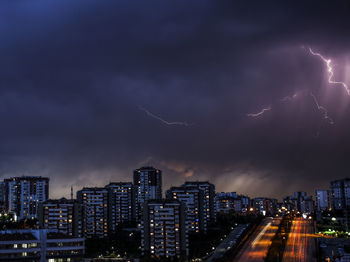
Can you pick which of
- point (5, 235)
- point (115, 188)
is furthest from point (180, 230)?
point (115, 188)

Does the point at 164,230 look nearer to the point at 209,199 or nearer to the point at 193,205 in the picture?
the point at 193,205

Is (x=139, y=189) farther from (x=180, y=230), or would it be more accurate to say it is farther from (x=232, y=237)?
(x=180, y=230)

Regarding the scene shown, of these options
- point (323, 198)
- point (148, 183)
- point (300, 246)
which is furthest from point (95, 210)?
point (323, 198)

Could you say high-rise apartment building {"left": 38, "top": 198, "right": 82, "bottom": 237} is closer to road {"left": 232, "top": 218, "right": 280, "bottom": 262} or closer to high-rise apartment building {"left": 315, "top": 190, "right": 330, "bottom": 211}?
road {"left": 232, "top": 218, "right": 280, "bottom": 262}

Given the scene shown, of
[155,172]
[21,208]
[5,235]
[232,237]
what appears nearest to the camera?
[5,235]

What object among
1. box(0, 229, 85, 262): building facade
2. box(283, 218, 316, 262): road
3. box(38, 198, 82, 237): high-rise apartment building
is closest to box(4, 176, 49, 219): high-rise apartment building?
box(38, 198, 82, 237): high-rise apartment building

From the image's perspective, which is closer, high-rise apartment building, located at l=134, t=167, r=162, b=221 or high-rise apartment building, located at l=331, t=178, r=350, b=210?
high-rise apartment building, located at l=331, t=178, r=350, b=210

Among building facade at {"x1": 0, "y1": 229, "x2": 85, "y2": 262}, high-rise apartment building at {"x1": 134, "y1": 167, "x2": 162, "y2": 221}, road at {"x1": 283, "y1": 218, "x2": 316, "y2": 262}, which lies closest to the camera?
building facade at {"x1": 0, "y1": 229, "x2": 85, "y2": 262}
